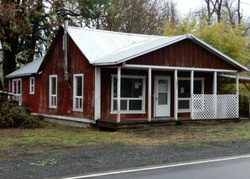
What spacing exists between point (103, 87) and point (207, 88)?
667 centimetres

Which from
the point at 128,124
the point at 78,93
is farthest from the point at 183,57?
the point at 78,93

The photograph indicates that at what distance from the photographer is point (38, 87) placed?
24.1 m

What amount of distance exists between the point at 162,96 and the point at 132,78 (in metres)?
2.21

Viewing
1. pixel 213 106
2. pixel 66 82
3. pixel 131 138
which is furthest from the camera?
pixel 66 82

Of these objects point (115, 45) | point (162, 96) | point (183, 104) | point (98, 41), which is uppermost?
point (98, 41)

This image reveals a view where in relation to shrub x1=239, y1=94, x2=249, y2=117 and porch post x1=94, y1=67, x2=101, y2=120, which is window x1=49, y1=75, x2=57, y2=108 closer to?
porch post x1=94, y1=67, x2=101, y2=120

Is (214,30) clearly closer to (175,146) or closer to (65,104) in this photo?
(65,104)

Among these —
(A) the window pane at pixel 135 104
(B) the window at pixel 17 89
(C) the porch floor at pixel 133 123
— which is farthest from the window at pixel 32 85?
(C) the porch floor at pixel 133 123

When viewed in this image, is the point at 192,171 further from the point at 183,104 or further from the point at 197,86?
the point at 197,86

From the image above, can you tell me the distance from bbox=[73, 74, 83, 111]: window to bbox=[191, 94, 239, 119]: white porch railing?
5.63 m

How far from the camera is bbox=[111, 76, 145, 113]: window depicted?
18781 millimetres

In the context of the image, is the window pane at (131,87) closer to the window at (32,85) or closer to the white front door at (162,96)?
the white front door at (162,96)

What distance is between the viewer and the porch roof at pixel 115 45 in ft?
56.8

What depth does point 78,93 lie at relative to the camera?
19625 millimetres
